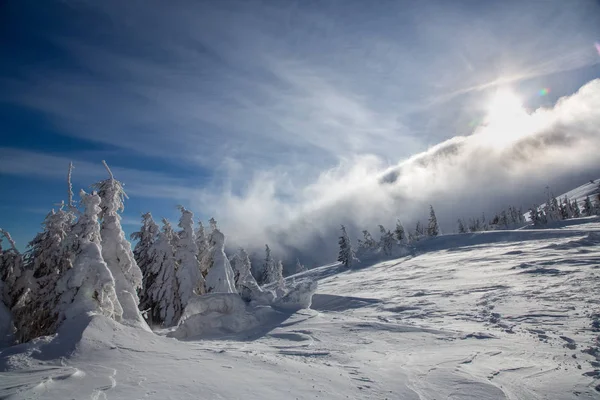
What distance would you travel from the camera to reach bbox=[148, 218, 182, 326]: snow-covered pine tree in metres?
22.4

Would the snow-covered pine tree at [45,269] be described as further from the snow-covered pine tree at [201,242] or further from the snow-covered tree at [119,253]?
the snow-covered pine tree at [201,242]

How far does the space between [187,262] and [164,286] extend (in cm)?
246

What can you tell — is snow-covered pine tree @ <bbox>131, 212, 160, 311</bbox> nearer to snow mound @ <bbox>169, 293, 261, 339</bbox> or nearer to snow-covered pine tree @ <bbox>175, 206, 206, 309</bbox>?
snow-covered pine tree @ <bbox>175, 206, 206, 309</bbox>

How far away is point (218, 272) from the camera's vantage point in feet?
75.6

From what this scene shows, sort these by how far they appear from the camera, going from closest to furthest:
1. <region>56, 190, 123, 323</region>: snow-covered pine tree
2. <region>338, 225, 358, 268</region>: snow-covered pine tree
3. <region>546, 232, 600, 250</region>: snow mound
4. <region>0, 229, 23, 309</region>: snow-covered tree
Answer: <region>56, 190, 123, 323</region>: snow-covered pine tree < <region>0, 229, 23, 309</region>: snow-covered tree < <region>546, 232, 600, 250</region>: snow mound < <region>338, 225, 358, 268</region>: snow-covered pine tree

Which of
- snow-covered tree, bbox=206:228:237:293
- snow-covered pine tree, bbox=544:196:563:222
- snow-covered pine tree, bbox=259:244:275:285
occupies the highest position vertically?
snow-covered pine tree, bbox=544:196:563:222

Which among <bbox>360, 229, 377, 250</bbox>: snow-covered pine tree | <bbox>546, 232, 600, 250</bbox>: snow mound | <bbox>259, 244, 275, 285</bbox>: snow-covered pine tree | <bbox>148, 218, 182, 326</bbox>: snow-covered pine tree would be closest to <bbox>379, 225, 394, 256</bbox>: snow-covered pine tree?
<bbox>360, 229, 377, 250</bbox>: snow-covered pine tree

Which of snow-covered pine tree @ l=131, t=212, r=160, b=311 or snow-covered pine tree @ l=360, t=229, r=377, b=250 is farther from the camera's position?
snow-covered pine tree @ l=360, t=229, r=377, b=250

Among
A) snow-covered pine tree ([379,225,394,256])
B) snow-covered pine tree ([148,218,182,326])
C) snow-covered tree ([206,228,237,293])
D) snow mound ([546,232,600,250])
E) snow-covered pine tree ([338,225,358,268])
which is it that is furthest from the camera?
snow-covered pine tree ([379,225,394,256])

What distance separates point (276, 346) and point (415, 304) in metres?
12.6

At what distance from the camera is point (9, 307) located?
1673 centimetres

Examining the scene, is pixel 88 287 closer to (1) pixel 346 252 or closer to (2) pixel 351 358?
(2) pixel 351 358

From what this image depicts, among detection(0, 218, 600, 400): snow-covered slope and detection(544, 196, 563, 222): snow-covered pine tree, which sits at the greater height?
detection(544, 196, 563, 222): snow-covered pine tree

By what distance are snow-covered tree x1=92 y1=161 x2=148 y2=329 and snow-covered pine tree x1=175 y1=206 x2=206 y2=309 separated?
5417mm
